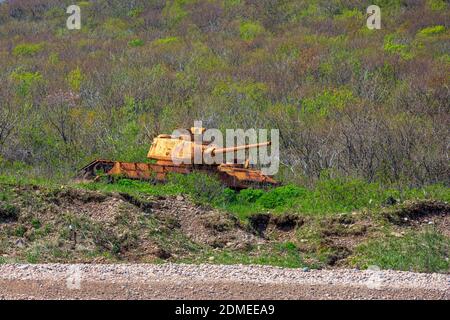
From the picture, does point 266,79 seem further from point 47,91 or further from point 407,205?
point 407,205

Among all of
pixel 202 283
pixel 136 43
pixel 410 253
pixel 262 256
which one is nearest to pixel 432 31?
pixel 136 43

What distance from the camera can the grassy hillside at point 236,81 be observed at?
31.0 metres

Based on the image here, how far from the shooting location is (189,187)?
2053 cm

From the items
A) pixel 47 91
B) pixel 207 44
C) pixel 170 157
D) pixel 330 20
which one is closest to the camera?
pixel 170 157

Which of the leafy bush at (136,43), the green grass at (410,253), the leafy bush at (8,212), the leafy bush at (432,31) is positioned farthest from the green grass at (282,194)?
the leafy bush at (136,43)

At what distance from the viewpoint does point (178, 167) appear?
901 inches

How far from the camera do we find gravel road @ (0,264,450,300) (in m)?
9.99

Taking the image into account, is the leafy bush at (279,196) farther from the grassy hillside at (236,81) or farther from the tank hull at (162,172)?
the grassy hillside at (236,81)

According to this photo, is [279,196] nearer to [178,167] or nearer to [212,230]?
[178,167]

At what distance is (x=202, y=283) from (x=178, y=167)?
12.5 meters

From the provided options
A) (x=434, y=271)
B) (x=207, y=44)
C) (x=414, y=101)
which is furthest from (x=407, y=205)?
(x=207, y=44)

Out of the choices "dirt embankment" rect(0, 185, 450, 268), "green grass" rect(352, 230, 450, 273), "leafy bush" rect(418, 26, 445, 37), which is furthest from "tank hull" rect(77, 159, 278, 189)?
"leafy bush" rect(418, 26, 445, 37)

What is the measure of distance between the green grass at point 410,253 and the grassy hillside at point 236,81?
10309 millimetres
